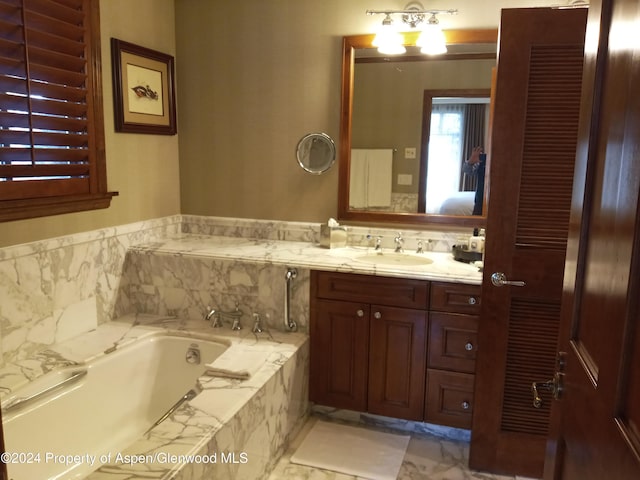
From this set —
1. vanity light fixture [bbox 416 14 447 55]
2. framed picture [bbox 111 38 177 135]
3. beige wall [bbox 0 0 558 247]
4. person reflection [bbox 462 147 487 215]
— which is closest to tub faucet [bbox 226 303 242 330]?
beige wall [bbox 0 0 558 247]

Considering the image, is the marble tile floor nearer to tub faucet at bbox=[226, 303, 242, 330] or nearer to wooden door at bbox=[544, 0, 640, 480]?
tub faucet at bbox=[226, 303, 242, 330]

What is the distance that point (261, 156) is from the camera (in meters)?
3.24

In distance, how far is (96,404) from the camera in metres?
2.37

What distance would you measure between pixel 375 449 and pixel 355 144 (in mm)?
1681

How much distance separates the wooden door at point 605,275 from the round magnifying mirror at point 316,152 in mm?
2038

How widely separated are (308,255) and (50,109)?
143 centimetres

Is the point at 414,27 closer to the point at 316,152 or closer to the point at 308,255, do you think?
the point at 316,152

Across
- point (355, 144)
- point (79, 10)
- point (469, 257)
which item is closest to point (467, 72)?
point (355, 144)

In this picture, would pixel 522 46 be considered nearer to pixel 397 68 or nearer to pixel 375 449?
pixel 397 68

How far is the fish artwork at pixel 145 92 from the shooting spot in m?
2.95

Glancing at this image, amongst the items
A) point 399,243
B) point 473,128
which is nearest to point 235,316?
point 399,243

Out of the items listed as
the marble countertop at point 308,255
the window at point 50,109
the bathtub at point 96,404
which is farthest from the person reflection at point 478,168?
the window at point 50,109

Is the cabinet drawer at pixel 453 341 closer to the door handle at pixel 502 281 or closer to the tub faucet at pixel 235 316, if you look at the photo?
the door handle at pixel 502 281

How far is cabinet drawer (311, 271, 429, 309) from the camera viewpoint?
2494 millimetres
